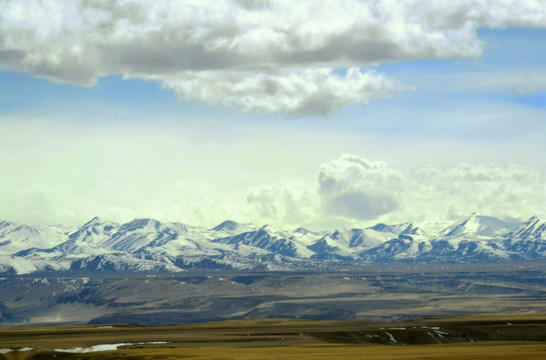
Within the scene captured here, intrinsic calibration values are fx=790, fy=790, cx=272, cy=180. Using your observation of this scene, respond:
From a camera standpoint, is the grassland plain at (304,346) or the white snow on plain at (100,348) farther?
the white snow on plain at (100,348)

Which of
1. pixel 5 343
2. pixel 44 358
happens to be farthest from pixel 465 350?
pixel 5 343

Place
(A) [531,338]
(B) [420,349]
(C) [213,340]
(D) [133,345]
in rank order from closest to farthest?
1. (B) [420,349]
2. (D) [133,345]
3. (C) [213,340]
4. (A) [531,338]

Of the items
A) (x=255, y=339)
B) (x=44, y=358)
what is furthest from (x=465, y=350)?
(x=44, y=358)

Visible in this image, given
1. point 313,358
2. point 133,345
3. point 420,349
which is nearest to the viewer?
point 313,358

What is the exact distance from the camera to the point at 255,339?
186 meters

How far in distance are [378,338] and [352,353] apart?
43380mm

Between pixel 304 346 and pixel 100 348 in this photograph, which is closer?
pixel 304 346

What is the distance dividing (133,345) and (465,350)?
70.2m

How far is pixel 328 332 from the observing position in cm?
19900

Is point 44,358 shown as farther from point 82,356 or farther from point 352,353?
point 352,353

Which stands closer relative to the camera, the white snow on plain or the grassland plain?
the grassland plain

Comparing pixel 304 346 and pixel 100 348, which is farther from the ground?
pixel 100 348

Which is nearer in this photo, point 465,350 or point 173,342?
point 465,350

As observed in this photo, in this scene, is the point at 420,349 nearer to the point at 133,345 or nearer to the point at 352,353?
the point at 352,353
